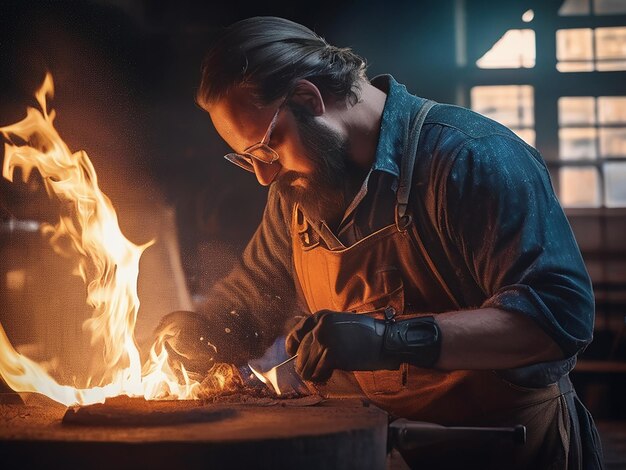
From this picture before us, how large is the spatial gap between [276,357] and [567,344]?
1.38m

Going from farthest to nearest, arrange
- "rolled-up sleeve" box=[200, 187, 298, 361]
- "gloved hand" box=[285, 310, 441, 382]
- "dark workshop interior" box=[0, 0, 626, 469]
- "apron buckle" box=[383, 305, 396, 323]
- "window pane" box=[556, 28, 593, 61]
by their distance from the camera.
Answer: "window pane" box=[556, 28, 593, 61]
"dark workshop interior" box=[0, 0, 626, 469]
"rolled-up sleeve" box=[200, 187, 298, 361]
"apron buckle" box=[383, 305, 396, 323]
"gloved hand" box=[285, 310, 441, 382]

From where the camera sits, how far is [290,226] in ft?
8.87

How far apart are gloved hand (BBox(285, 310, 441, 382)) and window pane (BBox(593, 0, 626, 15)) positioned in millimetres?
4449

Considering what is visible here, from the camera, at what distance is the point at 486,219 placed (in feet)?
6.89

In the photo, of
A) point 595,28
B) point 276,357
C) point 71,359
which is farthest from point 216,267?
point 595,28

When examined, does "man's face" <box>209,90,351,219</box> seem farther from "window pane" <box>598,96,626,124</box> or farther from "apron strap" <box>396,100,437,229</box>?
"window pane" <box>598,96,626,124</box>

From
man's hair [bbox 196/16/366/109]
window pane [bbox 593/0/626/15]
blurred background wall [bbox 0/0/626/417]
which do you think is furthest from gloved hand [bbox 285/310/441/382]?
window pane [bbox 593/0/626/15]

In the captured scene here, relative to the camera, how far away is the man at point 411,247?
1.97 m

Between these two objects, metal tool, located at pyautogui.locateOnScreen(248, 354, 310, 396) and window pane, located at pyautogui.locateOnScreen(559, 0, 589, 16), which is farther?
window pane, located at pyautogui.locateOnScreen(559, 0, 589, 16)

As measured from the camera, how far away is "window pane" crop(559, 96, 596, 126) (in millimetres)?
5590

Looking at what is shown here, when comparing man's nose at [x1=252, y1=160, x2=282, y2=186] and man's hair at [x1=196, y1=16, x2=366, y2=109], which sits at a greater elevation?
man's hair at [x1=196, y1=16, x2=366, y2=109]

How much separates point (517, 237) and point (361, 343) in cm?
52

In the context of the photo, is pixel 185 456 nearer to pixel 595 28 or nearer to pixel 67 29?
pixel 67 29

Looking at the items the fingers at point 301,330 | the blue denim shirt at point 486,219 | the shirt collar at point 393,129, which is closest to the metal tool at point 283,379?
the fingers at point 301,330
